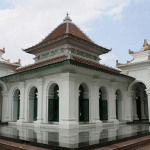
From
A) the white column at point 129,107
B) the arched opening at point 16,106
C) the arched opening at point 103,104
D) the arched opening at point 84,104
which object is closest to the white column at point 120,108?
the white column at point 129,107

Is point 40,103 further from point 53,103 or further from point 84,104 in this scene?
point 84,104

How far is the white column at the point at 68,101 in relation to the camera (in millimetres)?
10930

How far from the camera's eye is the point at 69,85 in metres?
11.2

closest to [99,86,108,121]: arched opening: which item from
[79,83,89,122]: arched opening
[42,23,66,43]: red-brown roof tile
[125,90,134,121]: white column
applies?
[79,83,89,122]: arched opening

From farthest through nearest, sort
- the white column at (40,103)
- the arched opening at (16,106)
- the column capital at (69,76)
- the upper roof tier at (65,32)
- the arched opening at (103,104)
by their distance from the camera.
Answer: the arched opening at (16,106) < the upper roof tier at (65,32) < the arched opening at (103,104) < the white column at (40,103) < the column capital at (69,76)

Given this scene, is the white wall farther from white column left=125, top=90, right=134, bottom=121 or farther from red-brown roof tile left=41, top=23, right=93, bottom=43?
red-brown roof tile left=41, top=23, right=93, bottom=43

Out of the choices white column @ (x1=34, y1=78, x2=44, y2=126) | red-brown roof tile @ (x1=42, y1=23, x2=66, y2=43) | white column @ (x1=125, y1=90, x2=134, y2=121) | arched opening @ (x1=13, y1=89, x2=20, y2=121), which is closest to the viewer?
white column @ (x1=34, y1=78, x2=44, y2=126)

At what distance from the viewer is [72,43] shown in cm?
1438

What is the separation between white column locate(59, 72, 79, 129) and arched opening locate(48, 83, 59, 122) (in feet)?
4.83

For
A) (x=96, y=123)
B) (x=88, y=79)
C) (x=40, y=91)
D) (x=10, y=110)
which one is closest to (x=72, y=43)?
(x=88, y=79)

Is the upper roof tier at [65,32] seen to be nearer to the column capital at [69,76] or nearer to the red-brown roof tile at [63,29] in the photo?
the red-brown roof tile at [63,29]

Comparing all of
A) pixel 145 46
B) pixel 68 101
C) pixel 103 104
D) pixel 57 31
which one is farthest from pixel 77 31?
pixel 68 101

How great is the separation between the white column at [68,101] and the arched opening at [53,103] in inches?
57.9

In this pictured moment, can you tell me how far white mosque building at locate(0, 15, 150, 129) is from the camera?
11367mm
